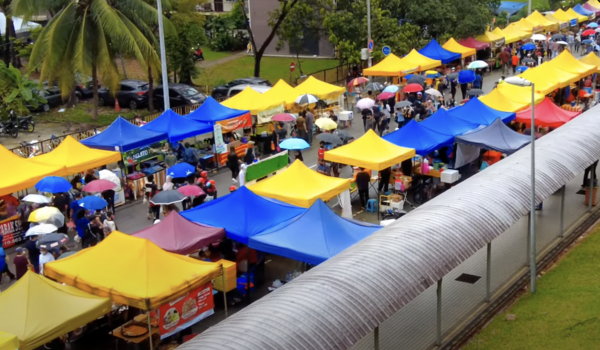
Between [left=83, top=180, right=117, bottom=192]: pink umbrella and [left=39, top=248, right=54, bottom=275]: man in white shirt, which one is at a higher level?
[left=83, top=180, right=117, bottom=192]: pink umbrella

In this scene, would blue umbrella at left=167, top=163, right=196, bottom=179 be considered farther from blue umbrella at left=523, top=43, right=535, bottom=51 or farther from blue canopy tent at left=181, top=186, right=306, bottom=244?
blue umbrella at left=523, top=43, right=535, bottom=51

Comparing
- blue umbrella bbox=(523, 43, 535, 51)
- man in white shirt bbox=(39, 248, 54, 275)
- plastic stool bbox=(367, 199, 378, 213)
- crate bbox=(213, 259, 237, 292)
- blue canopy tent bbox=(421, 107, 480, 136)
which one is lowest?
plastic stool bbox=(367, 199, 378, 213)

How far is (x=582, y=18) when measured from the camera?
55812 mm

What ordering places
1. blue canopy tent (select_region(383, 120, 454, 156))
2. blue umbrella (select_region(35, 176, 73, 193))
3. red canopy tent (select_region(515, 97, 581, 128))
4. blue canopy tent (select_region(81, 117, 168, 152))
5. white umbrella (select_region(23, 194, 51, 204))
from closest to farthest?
white umbrella (select_region(23, 194, 51, 204)) < blue umbrella (select_region(35, 176, 73, 193)) < blue canopy tent (select_region(383, 120, 454, 156)) < blue canopy tent (select_region(81, 117, 168, 152)) < red canopy tent (select_region(515, 97, 581, 128))

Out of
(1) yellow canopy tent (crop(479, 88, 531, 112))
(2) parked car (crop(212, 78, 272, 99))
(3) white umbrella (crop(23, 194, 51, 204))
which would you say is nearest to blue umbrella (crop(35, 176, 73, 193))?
(3) white umbrella (crop(23, 194, 51, 204))

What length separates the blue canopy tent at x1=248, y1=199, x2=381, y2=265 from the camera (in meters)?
15.2

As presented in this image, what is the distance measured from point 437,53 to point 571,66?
7.83m

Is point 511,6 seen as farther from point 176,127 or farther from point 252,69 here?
point 176,127

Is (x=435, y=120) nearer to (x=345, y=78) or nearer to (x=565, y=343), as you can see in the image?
(x=565, y=343)

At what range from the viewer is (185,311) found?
1409 centimetres

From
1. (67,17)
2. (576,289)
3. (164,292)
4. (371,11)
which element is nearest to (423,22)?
(371,11)

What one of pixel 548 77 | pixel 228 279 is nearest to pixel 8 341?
pixel 228 279

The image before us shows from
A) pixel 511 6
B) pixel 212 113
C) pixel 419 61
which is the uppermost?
pixel 511 6

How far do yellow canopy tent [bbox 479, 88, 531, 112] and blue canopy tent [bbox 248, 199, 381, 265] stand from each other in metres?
12.8
